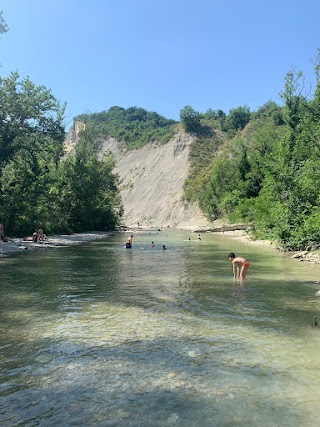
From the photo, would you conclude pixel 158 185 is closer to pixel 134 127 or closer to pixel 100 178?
pixel 134 127

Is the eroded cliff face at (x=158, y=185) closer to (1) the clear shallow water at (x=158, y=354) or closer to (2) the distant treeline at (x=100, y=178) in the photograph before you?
(2) the distant treeline at (x=100, y=178)

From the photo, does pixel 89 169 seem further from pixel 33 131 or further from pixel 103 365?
pixel 103 365

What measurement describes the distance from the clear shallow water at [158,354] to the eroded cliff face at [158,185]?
83.4m

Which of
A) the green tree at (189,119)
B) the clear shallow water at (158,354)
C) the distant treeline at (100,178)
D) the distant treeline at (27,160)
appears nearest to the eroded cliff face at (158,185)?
the green tree at (189,119)

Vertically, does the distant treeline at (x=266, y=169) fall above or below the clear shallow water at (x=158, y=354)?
above

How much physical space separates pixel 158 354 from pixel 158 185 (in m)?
113

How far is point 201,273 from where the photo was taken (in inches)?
766

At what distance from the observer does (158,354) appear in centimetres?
789

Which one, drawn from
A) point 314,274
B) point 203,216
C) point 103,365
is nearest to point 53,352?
point 103,365

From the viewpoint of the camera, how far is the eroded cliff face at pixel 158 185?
106m

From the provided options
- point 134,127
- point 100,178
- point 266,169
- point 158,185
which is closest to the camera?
point 266,169

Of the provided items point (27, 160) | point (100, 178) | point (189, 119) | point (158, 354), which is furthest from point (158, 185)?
point (158, 354)

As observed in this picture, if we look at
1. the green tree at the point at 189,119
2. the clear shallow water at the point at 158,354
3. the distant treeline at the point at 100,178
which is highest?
the green tree at the point at 189,119

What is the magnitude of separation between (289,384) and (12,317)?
766 centimetres
